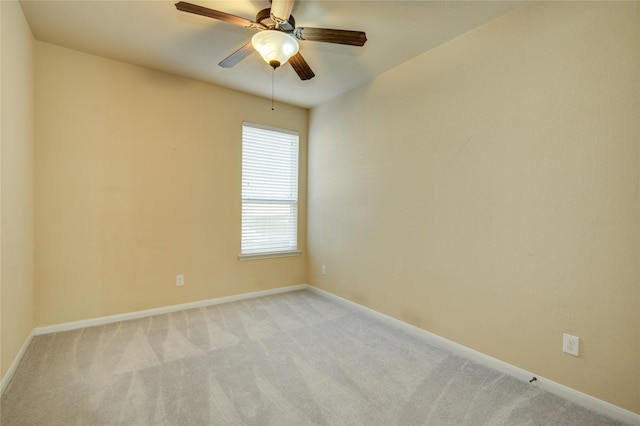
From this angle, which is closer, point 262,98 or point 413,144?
point 413,144

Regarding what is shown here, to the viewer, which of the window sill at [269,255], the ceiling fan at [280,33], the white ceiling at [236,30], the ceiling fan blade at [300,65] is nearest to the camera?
the ceiling fan at [280,33]

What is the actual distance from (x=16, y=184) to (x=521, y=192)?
3639 millimetres

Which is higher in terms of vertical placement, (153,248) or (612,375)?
(153,248)

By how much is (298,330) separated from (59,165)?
2.70 metres

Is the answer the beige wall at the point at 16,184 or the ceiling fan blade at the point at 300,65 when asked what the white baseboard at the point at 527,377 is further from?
the beige wall at the point at 16,184

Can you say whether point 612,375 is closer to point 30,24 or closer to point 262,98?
point 262,98

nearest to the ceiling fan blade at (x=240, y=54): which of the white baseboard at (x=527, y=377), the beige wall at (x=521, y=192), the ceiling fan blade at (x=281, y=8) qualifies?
the ceiling fan blade at (x=281, y=8)

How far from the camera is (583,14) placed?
1.82 m

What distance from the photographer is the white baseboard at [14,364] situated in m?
1.88

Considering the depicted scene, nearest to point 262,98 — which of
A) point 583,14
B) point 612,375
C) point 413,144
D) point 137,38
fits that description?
point 137,38

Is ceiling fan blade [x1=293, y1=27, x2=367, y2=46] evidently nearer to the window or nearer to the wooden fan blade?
the wooden fan blade

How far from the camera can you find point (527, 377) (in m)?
2.05

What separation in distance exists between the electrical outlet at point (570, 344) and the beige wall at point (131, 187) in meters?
3.12

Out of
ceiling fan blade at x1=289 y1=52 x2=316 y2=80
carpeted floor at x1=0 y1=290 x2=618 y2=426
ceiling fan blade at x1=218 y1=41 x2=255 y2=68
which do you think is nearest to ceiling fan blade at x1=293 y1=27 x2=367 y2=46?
ceiling fan blade at x1=289 y1=52 x2=316 y2=80
